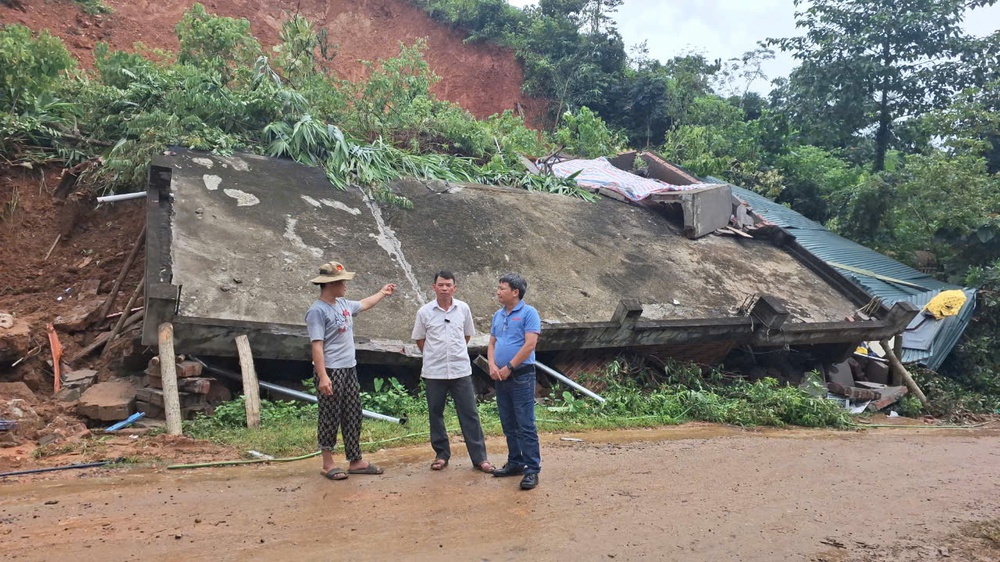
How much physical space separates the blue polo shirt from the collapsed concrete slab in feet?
9.21

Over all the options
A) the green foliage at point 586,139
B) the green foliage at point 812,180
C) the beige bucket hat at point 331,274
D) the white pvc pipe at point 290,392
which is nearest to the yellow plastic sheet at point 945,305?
the green foliage at point 812,180

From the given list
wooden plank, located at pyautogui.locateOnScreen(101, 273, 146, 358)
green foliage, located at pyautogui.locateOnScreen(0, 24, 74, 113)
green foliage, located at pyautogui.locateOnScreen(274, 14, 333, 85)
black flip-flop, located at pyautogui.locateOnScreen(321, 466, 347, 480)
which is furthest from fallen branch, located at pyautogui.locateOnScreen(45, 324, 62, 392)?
green foliage, located at pyautogui.locateOnScreen(274, 14, 333, 85)

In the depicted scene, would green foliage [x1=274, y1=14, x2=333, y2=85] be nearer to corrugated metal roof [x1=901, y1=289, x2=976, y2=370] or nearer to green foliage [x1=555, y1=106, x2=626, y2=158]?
green foliage [x1=555, y1=106, x2=626, y2=158]

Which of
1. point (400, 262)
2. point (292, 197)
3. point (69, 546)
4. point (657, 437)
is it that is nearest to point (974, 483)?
point (657, 437)

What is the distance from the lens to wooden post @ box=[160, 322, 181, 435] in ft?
21.6

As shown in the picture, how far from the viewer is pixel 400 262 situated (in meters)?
9.42

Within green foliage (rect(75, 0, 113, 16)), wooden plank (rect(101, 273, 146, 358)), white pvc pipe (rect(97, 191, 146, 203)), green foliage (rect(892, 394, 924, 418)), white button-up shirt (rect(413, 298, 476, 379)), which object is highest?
green foliage (rect(75, 0, 113, 16))

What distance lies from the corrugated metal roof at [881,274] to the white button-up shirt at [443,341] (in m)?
10.7

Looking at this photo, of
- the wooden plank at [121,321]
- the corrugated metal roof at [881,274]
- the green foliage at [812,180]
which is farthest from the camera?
the green foliage at [812,180]

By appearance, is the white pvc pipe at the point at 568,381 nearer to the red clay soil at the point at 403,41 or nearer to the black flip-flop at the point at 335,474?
the black flip-flop at the point at 335,474

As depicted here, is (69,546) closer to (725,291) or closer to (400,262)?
(400,262)

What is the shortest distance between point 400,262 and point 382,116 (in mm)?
5125

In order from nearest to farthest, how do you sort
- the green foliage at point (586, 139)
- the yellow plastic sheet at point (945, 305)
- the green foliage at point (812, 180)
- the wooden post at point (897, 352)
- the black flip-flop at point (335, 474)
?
the black flip-flop at point (335, 474)
the wooden post at point (897, 352)
the yellow plastic sheet at point (945, 305)
the green foliage at point (586, 139)
the green foliage at point (812, 180)

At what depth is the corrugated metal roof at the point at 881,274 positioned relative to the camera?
1414 centimetres
